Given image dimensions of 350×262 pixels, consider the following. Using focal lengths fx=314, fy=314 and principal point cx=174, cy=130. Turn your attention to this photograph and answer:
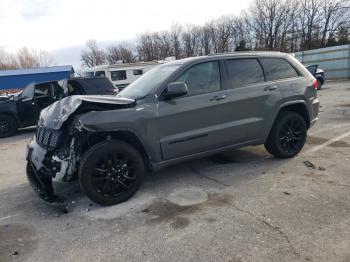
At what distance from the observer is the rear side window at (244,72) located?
4.82m

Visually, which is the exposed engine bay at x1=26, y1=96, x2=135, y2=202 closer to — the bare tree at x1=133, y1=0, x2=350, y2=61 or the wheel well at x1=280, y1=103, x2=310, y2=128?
the wheel well at x1=280, y1=103, x2=310, y2=128

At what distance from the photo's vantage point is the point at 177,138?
4328mm

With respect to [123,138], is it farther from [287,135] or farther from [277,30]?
[277,30]

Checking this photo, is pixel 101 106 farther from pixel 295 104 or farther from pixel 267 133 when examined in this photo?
pixel 295 104

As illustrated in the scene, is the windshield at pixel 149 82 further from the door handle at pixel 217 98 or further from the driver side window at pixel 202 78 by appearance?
the door handle at pixel 217 98

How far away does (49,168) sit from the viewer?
3896 mm

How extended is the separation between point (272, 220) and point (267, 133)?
6.71 feet

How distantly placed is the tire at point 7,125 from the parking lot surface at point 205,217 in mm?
5570

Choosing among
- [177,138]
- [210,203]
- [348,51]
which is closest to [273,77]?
[177,138]

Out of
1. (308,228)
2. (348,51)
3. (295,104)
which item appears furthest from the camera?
(348,51)

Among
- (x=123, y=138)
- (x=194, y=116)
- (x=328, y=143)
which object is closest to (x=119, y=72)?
(x=328, y=143)

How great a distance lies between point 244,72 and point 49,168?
125 inches

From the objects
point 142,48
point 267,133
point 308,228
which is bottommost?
point 308,228

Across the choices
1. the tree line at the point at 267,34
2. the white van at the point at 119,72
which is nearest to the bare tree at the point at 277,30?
the tree line at the point at 267,34
